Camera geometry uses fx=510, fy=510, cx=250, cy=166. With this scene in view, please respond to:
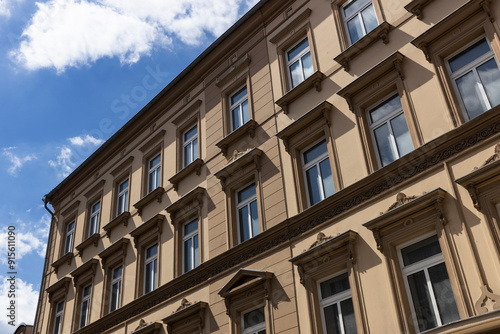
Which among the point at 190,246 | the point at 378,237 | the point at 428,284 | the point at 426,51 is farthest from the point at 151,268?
the point at 426,51

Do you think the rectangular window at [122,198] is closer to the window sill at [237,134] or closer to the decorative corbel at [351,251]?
the window sill at [237,134]

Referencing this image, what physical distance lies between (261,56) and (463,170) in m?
7.89

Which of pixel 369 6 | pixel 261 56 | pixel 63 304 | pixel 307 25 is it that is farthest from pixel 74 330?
pixel 369 6

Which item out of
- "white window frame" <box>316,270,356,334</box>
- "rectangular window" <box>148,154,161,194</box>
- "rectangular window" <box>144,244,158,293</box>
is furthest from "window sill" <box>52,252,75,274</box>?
"white window frame" <box>316,270,356,334</box>

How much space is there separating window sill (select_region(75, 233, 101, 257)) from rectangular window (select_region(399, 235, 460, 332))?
12383 mm

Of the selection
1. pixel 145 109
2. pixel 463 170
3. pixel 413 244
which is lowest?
pixel 413 244

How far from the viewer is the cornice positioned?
9.19 m

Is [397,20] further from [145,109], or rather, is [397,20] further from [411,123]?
[145,109]

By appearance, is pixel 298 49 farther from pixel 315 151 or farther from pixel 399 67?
pixel 399 67

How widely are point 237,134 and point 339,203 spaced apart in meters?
4.57

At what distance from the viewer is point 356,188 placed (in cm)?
1066

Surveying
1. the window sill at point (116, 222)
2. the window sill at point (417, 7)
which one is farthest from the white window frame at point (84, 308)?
the window sill at point (417, 7)

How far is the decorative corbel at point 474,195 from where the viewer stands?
8598 millimetres

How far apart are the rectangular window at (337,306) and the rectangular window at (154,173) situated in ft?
27.6
